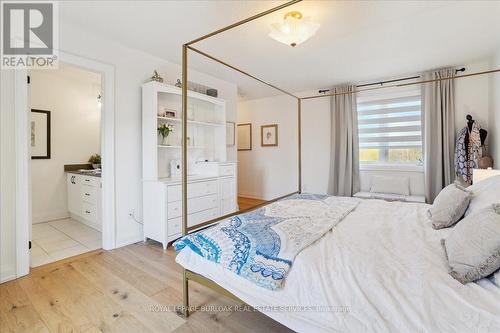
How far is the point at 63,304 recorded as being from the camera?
1.85 metres

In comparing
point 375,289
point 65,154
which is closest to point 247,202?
point 65,154

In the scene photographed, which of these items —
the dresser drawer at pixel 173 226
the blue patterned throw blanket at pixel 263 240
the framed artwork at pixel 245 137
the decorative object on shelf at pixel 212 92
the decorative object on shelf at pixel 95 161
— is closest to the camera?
the blue patterned throw blanket at pixel 263 240

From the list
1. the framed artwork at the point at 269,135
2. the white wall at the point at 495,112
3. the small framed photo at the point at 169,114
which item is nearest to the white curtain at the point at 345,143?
the framed artwork at the point at 269,135

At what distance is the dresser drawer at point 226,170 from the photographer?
12.3 feet

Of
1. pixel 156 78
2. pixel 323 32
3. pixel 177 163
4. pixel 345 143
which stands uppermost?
pixel 323 32

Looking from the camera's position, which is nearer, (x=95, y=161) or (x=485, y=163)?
(x=485, y=163)

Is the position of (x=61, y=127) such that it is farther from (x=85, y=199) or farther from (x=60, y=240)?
(x=60, y=240)

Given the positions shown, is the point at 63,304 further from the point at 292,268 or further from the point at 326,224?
the point at 326,224

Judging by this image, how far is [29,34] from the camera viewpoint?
7.59 feet

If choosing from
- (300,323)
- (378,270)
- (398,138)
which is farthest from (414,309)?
(398,138)

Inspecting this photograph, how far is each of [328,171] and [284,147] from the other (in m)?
1.17

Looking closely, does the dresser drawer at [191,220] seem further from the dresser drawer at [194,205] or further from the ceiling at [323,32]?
the ceiling at [323,32]

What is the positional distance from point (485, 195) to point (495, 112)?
2669 mm

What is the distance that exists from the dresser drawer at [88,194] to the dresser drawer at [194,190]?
143cm
